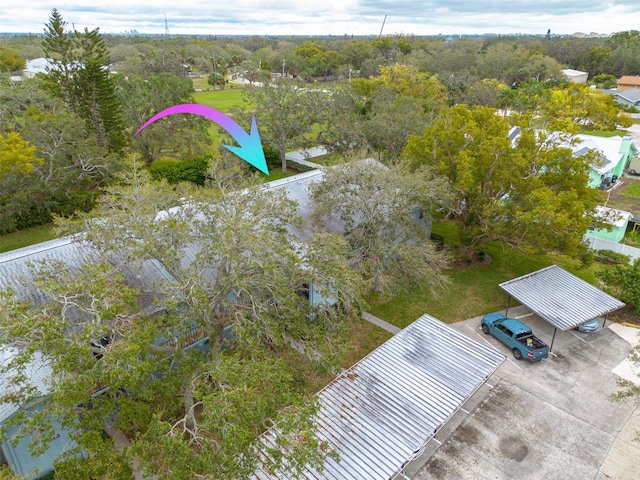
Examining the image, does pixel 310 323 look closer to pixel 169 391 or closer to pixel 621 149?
pixel 169 391

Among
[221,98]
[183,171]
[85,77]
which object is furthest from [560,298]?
[221,98]

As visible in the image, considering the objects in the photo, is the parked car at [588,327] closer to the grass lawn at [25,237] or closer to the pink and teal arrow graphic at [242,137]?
A: the pink and teal arrow graphic at [242,137]

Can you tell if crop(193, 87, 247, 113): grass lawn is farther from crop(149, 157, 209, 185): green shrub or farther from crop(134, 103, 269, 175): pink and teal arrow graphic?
crop(134, 103, 269, 175): pink and teal arrow graphic

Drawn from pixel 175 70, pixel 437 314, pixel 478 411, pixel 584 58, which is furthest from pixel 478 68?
pixel 478 411

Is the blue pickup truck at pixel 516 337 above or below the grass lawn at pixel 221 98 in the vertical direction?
below

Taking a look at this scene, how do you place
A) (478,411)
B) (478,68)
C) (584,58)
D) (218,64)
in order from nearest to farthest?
(478,411) → (478,68) → (584,58) → (218,64)

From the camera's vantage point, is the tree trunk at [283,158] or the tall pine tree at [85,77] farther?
the tree trunk at [283,158]

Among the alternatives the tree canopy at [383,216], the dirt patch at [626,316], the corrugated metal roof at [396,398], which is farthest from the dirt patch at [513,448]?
the dirt patch at [626,316]
